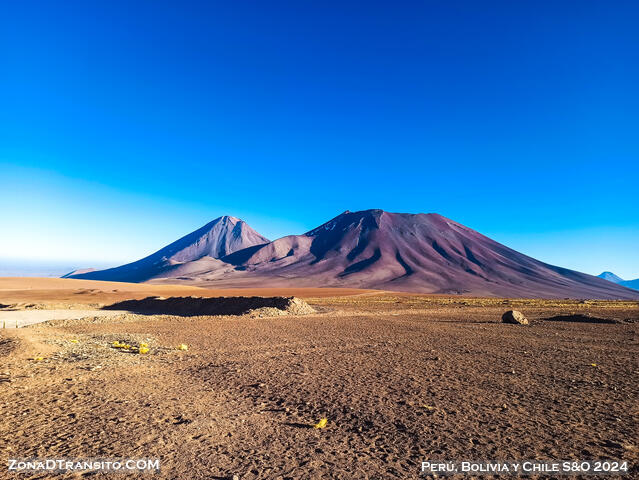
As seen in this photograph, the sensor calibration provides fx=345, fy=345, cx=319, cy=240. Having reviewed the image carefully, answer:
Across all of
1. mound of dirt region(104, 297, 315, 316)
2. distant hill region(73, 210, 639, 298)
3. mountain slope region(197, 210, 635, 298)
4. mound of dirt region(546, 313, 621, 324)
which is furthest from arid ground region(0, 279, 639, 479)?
mountain slope region(197, 210, 635, 298)

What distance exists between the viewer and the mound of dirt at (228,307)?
102 ft

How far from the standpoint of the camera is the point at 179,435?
18.7ft

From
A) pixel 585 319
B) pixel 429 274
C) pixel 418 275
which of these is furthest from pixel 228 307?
pixel 429 274

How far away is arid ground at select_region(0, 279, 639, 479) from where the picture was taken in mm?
5148

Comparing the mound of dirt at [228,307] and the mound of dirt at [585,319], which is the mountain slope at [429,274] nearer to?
the mound of dirt at [228,307]

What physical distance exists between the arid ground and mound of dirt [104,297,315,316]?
1732cm

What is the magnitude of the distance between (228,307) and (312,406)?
27.3 meters

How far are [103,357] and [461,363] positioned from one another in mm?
11804

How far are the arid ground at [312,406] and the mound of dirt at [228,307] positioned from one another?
56.8 feet

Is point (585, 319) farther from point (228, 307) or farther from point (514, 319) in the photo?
point (228, 307)

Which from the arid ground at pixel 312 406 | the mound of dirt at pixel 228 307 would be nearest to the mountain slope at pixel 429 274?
the mound of dirt at pixel 228 307

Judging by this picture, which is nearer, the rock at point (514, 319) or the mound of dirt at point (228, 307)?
the rock at point (514, 319)

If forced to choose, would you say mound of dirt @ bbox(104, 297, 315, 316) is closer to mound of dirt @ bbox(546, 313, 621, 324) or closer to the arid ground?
the arid ground

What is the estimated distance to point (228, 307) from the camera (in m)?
33.0
